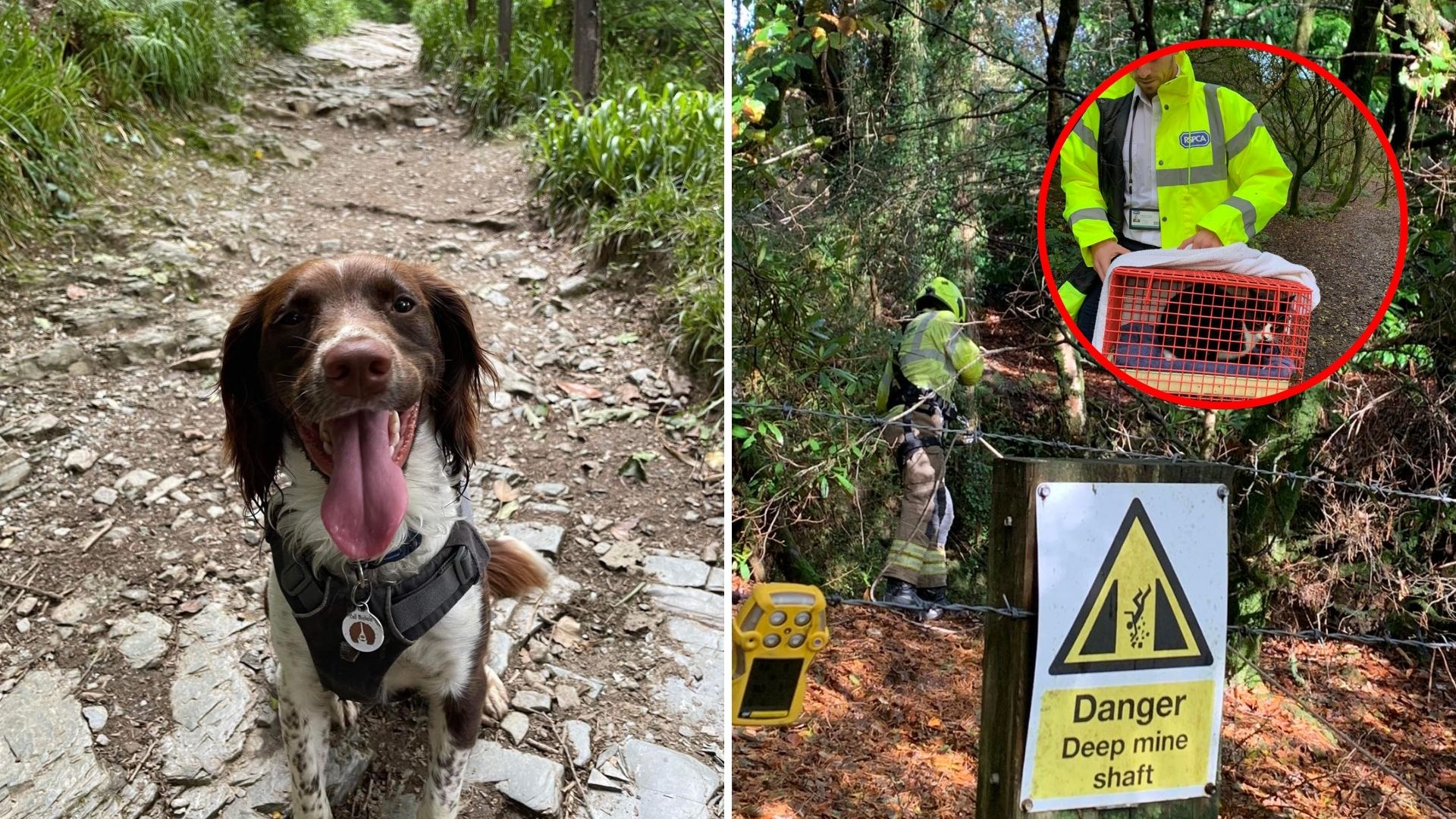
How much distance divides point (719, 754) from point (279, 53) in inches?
261

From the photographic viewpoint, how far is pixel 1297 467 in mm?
2447

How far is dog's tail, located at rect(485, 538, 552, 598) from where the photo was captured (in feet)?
7.45

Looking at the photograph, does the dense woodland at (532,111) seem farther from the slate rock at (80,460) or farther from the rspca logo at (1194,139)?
the rspca logo at (1194,139)

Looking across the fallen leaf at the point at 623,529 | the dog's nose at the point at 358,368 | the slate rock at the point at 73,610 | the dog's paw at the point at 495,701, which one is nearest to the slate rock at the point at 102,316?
the slate rock at the point at 73,610

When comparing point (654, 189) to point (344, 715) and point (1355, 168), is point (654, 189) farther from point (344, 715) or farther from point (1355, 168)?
point (1355, 168)

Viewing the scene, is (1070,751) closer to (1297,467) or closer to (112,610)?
(1297,467)

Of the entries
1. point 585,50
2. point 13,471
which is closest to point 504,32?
point 585,50

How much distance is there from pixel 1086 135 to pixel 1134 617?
93 cm

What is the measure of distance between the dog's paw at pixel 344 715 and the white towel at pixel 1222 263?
1.72 meters

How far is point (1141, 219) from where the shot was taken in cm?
189

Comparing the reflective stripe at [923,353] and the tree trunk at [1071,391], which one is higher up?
the reflective stripe at [923,353]

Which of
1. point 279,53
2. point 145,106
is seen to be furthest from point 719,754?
point 279,53

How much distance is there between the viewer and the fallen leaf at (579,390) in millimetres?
3654

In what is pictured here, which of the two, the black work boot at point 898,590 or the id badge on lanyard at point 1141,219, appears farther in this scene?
the black work boot at point 898,590
